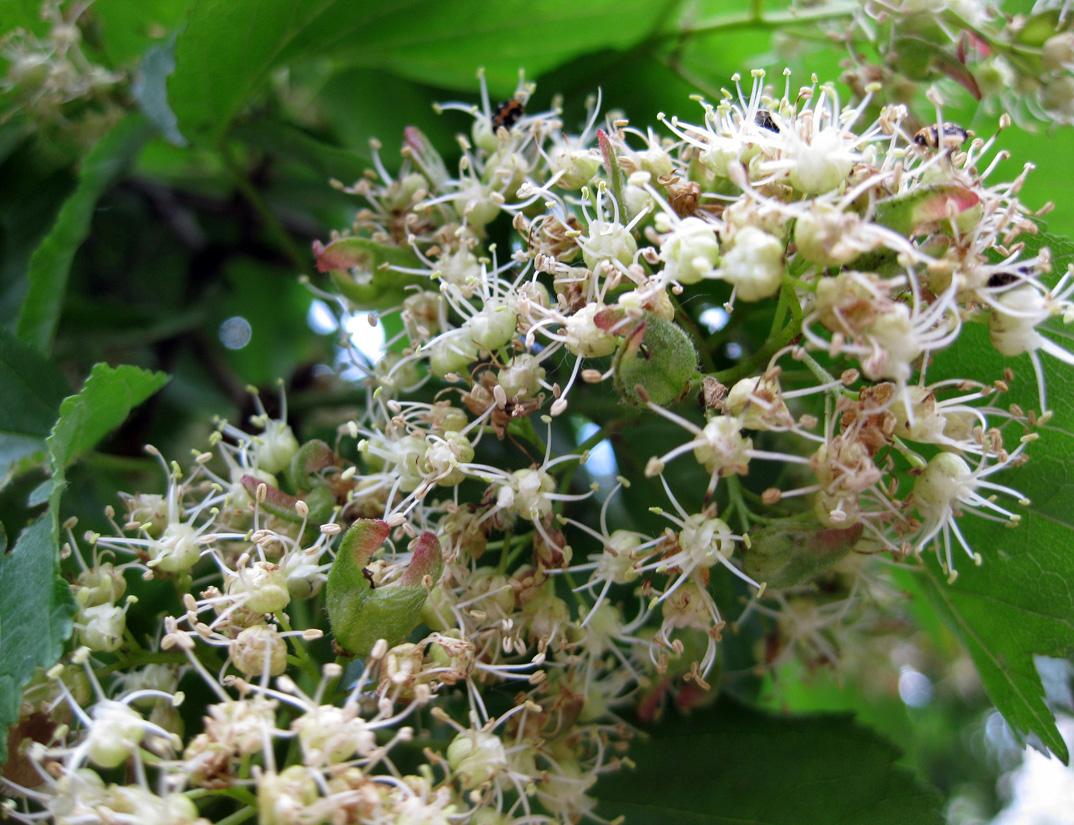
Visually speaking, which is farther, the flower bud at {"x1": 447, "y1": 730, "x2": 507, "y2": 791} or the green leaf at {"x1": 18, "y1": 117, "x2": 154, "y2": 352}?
the green leaf at {"x1": 18, "y1": 117, "x2": 154, "y2": 352}

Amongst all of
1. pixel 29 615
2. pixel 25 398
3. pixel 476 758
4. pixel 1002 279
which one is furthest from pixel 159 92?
pixel 1002 279

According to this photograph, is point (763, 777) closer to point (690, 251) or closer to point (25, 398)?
point (690, 251)

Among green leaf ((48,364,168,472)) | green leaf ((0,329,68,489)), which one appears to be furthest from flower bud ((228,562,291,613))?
green leaf ((0,329,68,489))

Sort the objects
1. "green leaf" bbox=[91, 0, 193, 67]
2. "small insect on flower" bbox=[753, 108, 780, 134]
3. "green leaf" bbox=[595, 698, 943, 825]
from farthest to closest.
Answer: "green leaf" bbox=[91, 0, 193, 67]
"green leaf" bbox=[595, 698, 943, 825]
"small insect on flower" bbox=[753, 108, 780, 134]

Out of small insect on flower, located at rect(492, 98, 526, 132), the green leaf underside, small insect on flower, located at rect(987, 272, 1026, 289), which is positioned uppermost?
the green leaf underside

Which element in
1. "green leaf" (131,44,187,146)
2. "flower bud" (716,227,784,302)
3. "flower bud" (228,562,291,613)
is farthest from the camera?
"green leaf" (131,44,187,146)

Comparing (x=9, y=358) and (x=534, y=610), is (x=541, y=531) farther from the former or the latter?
(x=9, y=358)

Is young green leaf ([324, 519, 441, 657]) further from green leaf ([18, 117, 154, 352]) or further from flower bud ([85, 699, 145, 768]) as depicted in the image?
green leaf ([18, 117, 154, 352])

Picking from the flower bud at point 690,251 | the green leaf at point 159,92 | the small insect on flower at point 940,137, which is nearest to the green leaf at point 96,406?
the green leaf at point 159,92
